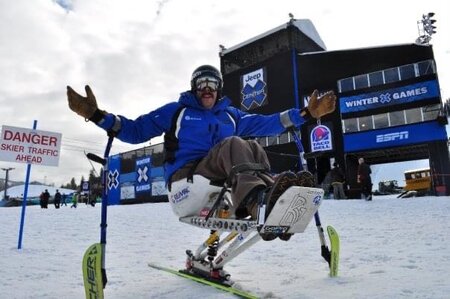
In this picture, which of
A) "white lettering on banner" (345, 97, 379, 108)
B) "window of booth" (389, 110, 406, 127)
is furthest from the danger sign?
"white lettering on banner" (345, 97, 379, 108)

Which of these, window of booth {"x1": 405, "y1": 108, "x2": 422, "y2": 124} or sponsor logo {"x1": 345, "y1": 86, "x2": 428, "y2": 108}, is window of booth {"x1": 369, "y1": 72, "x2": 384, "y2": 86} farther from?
window of booth {"x1": 405, "y1": 108, "x2": 422, "y2": 124}

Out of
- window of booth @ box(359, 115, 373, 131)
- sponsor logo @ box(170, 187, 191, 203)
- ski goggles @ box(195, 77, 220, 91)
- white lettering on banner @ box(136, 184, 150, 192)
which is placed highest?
window of booth @ box(359, 115, 373, 131)

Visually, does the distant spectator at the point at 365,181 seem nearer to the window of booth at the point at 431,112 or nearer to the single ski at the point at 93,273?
the window of booth at the point at 431,112

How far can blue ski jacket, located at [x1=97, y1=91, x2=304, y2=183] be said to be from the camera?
131 inches

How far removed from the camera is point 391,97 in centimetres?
2698

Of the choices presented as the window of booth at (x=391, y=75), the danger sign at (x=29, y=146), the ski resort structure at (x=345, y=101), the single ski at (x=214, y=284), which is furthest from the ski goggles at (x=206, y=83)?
the window of booth at (x=391, y=75)

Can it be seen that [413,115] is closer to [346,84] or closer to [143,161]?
[346,84]

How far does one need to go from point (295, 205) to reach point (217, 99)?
4.93ft

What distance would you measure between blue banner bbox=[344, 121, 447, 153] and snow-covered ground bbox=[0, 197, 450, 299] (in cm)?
1885

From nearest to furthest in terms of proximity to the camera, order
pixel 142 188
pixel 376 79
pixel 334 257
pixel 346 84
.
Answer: pixel 334 257 < pixel 376 79 < pixel 346 84 < pixel 142 188

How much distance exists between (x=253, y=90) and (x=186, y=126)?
30.7 metres

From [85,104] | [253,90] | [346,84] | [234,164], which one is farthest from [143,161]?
[234,164]

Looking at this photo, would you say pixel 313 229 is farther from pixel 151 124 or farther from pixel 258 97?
pixel 258 97

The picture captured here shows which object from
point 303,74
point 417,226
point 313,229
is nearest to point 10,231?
point 313,229
